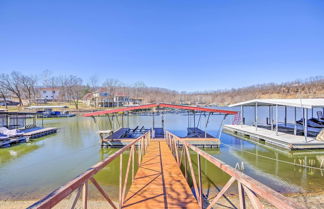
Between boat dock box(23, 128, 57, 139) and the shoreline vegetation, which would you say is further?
boat dock box(23, 128, 57, 139)

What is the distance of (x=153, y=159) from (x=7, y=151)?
1112cm

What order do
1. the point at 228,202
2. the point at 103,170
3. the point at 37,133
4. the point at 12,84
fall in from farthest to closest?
1. the point at 12,84
2. the point at 37,133
3. the point at 103,170
4. the point at 228,202

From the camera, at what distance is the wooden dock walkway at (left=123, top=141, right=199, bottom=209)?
3.26m

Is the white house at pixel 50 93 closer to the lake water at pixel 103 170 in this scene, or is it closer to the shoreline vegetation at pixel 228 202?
the lake water at pixel 103 170

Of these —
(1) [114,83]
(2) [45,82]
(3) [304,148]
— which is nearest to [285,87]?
(1) [114,83]

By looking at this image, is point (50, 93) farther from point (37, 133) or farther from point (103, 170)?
point (103, 170)

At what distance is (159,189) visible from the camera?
383cm

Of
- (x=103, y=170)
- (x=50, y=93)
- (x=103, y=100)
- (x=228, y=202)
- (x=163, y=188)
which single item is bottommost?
(x=103, y=170)

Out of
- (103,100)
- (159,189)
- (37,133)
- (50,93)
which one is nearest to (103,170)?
(159,189)

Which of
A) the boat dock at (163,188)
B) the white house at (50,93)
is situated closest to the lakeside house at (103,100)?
the white house at (50,93)

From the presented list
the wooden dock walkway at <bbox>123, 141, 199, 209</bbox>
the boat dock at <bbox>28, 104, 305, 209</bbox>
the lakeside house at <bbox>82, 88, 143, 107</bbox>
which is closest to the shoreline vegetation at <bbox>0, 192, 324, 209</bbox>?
the boat dock at <bbox>28, 104, 305, 209</bbox>

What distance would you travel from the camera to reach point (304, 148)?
35.0ft

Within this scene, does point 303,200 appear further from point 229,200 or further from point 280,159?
point 280,159

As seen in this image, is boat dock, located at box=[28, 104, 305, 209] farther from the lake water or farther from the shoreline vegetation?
the lake water
